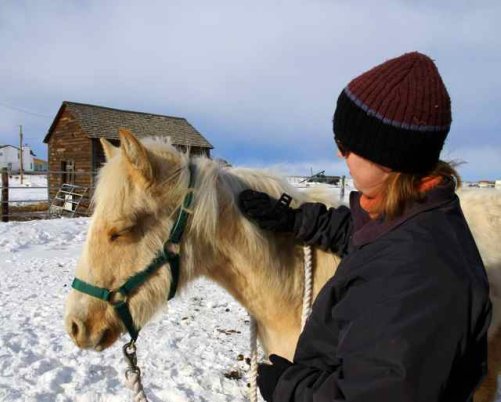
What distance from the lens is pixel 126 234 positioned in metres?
1.93

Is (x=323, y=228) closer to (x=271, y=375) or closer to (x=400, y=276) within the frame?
(x=271, y=375)

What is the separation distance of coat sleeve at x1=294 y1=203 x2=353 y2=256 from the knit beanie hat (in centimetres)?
96

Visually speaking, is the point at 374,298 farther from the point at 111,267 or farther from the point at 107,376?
the point at 107,376

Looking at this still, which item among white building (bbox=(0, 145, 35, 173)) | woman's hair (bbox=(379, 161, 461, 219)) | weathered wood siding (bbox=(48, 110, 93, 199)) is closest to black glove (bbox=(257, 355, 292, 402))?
woman's hair (bbox=(379, 161, 461, 219))

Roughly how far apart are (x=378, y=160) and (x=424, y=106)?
0.60 ft

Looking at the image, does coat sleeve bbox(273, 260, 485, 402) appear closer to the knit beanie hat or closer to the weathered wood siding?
the knit beanie hat

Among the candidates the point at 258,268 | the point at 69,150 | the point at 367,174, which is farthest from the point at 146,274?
the point at 69,150

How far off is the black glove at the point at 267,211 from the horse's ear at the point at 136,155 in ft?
1.64

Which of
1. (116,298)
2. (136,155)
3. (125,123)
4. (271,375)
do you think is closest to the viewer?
(271,375)

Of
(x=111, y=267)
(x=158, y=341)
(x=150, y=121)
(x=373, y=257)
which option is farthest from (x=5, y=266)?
(x=150, y=121)

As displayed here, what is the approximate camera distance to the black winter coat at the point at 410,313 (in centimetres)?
91

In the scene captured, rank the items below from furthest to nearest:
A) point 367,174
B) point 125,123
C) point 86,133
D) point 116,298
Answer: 1. point 125,123
2. point 86,133
3. point 116,298
4. point 367,174

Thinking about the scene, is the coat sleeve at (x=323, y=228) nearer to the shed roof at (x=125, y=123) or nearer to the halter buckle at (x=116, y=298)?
the halter buckle at (x=116, y=298)

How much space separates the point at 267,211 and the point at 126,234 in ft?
2.29
